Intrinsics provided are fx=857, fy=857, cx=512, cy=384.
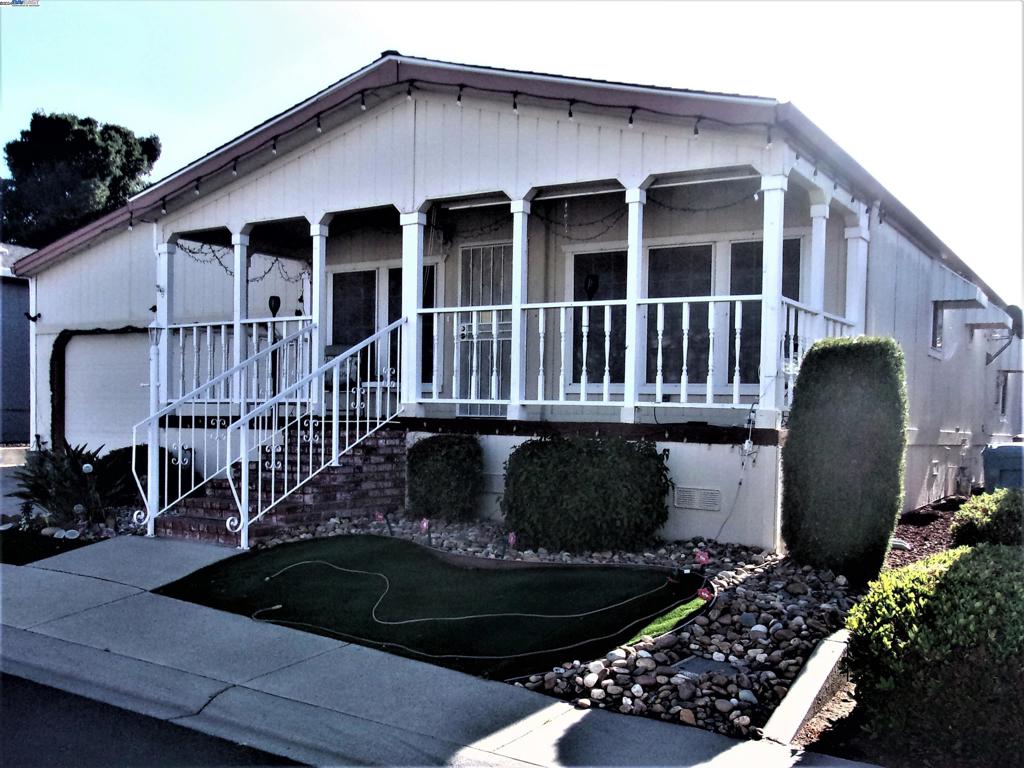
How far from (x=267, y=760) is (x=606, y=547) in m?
3.59

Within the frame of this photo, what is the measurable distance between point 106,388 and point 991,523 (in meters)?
13.1

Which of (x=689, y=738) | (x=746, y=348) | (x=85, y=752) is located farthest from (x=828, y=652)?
(x=746, y=348)

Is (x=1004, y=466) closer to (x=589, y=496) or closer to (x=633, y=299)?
(x=633, y=299)

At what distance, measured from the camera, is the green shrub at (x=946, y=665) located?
3.48 metres

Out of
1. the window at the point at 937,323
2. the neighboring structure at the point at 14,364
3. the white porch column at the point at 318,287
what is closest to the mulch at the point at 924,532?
the window at the point at 937,323

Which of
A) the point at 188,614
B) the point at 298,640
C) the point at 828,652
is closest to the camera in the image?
the point at 828,652

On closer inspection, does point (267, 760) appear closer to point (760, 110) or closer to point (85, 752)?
point (85, 752)

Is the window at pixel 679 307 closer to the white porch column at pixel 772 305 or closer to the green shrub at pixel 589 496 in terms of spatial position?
the white porch column at pixel 772 305

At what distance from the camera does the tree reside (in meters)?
31.5

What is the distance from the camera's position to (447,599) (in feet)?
19.4

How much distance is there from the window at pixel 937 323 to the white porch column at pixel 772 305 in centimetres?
587

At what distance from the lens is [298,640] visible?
5387mm

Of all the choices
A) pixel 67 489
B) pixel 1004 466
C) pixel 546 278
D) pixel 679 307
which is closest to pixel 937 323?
pixel 1004 466

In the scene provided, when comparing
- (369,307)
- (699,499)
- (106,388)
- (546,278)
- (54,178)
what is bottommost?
(699,499)
